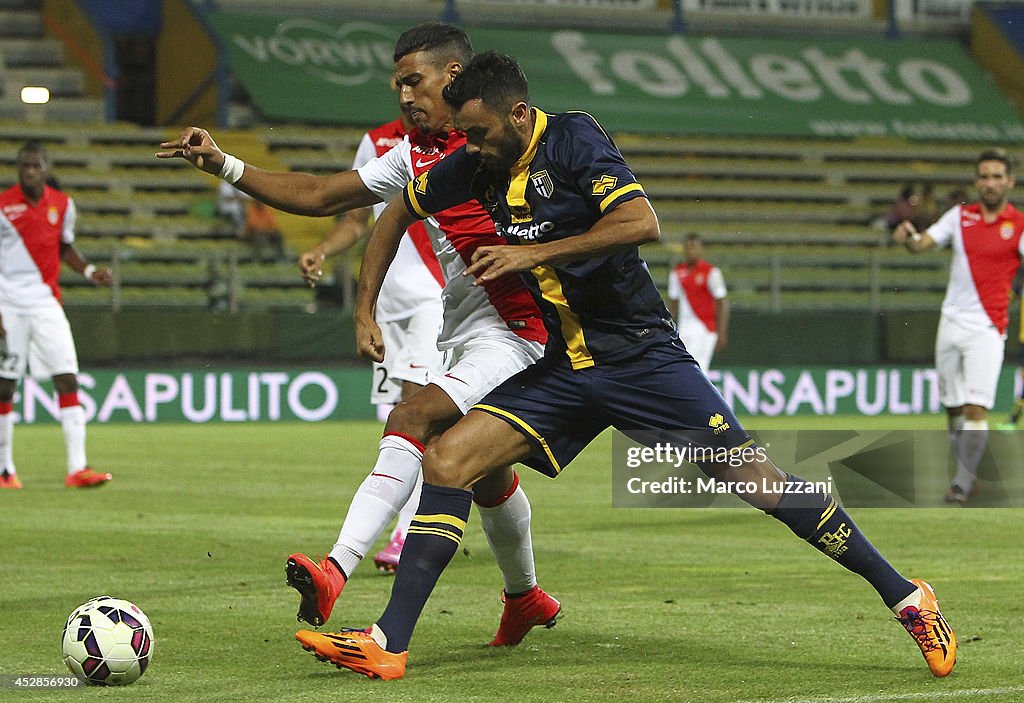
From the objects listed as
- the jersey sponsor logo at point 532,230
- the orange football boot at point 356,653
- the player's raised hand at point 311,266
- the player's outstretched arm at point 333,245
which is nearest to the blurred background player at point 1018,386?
the player's outstretched arm at point 333,245

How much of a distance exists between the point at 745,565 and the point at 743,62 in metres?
23.7

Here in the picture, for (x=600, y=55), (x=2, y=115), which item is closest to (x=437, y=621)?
(x=2, y=115)

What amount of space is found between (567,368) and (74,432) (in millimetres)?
7245

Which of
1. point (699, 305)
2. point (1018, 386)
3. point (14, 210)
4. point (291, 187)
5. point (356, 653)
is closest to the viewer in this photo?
point (356, 653)

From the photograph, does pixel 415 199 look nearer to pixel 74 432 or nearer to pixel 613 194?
pixel 613 194

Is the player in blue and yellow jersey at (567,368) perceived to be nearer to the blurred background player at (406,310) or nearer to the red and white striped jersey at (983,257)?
the blurred background player at (406,310)

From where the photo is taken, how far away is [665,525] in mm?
10469

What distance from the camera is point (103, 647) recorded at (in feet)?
17.4

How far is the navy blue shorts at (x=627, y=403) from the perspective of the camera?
5.61 meters

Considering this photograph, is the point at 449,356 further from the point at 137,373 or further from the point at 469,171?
the point at 137,373

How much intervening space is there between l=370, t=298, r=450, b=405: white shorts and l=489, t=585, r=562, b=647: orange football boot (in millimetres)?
2163

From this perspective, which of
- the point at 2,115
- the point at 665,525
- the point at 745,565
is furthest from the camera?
the point at 2,115

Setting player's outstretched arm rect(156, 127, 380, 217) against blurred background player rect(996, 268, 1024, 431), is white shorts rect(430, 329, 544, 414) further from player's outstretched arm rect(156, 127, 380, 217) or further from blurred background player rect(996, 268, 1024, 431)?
blurred background player rect(996, 268, 1024, 431)

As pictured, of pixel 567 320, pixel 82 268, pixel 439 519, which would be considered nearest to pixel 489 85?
pixel 567 320
